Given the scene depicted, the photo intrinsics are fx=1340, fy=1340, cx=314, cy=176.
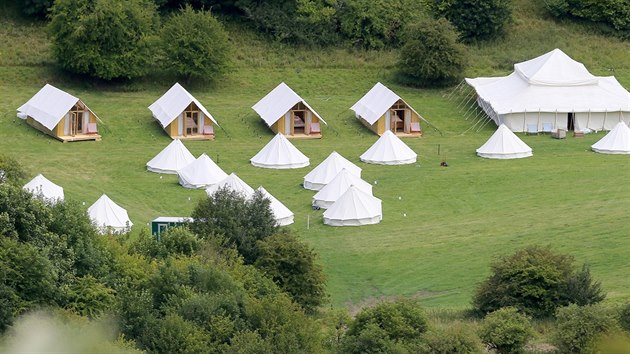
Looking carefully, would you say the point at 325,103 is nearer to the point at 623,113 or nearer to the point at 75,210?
the point at 623,113

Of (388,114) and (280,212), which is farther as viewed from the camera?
(388,114)

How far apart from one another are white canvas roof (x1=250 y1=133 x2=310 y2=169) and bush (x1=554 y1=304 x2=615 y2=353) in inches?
904

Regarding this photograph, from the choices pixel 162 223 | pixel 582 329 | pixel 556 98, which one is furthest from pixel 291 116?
pixel 582 329

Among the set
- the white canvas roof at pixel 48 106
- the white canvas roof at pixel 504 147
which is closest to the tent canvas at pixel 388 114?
the white canvas roof at pixel 504 147

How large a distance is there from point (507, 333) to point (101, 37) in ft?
115

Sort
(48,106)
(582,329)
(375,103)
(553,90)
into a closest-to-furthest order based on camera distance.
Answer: (582,329) → (48,106) → (375,103) → (553,90)

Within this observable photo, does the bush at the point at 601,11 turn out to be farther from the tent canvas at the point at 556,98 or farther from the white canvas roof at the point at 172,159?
the white canvas roof at the point at 172,159

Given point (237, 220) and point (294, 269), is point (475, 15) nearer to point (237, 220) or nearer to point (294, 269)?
point (237, 220)

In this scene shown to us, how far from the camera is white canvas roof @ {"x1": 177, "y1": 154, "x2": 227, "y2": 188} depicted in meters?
49.8

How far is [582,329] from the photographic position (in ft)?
102

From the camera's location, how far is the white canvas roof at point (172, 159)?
2047 inches

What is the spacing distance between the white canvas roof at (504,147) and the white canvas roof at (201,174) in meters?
11.7

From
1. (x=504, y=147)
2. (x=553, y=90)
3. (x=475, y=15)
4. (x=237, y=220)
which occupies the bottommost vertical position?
(x=237, y=220)

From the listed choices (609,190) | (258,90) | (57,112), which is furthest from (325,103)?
(609,190)
